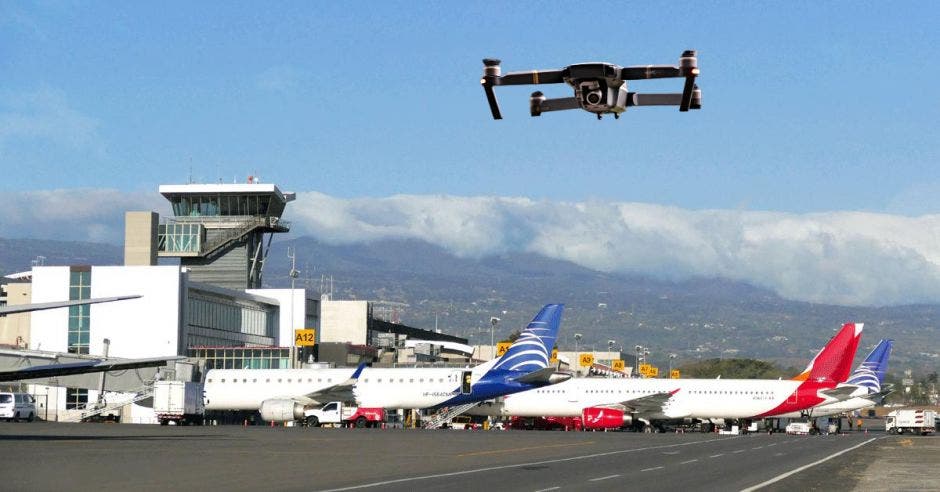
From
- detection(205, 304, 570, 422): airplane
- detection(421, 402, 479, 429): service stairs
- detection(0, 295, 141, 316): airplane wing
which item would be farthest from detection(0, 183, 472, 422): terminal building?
detection(0, 295, 141, 316): airplane wing

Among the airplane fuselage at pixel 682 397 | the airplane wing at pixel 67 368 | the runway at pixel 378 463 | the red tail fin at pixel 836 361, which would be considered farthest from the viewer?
the red tail fin at pixel 836 361

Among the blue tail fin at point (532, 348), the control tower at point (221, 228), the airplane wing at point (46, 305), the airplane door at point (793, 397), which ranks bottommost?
the airplane door at point (793, 397)

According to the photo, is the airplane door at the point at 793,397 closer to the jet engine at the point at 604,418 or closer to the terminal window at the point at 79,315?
the jet engine at the point at 604,418

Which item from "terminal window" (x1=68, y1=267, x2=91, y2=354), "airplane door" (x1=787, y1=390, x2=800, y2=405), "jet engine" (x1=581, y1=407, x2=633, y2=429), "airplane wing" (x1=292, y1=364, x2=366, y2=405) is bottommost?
"jet engine" (x1=581, y1=407, x2=633, y2=429)

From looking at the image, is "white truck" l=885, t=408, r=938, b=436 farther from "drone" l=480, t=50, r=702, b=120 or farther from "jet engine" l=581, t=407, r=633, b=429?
"drone" l=480, t=50, r=702, b=120

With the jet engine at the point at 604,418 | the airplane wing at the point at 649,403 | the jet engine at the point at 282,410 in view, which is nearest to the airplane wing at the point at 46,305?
the jet engine at the point at 282,410

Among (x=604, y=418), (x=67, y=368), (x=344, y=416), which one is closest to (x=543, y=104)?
(x=67, y=368)
